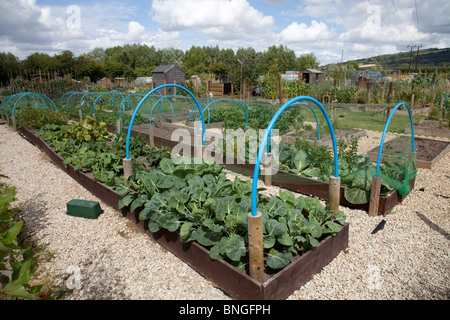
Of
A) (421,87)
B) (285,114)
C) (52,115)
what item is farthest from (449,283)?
(421,87)

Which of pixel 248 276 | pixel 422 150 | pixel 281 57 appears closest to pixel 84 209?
pixel 248 276

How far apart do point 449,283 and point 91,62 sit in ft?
151

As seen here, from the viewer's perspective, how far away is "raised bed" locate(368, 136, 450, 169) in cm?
493

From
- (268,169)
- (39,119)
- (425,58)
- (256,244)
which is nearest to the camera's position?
(256,244)

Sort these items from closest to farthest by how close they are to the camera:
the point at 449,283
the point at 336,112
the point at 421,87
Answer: the point at 449,283, the point at 336,112, the point at 421,87

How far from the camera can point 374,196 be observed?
4055 millimetres

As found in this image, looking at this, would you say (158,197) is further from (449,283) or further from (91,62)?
(91,62)

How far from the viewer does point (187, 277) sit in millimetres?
2961

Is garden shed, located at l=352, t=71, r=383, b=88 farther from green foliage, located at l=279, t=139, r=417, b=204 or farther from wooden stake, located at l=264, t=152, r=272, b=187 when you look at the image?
wooden stake, located at l=264, t=152, r=272, b=187

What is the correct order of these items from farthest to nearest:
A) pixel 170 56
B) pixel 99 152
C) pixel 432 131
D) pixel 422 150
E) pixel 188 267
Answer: pixel 170 56 < pixel 432 131 < pixel 422 150 < pixel 99 152 < pixel 188 267

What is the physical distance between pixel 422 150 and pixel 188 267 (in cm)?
619

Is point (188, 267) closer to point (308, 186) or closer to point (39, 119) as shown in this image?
point (308, 186)

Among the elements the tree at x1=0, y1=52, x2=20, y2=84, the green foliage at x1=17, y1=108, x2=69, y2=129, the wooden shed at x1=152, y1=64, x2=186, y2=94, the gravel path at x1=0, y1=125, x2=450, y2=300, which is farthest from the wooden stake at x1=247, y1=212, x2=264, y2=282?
the tree at x1=0, y1=52, x2=20, y2=84

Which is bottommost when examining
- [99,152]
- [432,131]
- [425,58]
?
[432,131]
